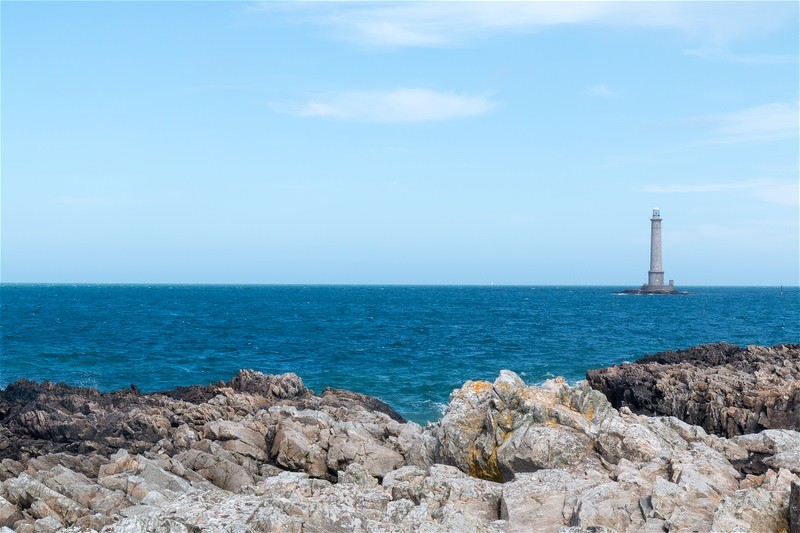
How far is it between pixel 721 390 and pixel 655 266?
14586cm

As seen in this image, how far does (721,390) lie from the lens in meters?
24.3

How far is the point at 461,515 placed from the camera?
10352 millimetres

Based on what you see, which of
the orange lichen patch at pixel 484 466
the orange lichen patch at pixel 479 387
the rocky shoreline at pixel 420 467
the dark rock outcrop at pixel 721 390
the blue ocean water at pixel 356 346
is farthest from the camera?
the blue ocean water at pixel 356 346

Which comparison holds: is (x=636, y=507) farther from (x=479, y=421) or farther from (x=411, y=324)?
(x=411, y=324)

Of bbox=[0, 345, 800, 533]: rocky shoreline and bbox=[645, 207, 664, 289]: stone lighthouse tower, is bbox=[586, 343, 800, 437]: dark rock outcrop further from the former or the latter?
bbox=[645, 207, 664, 289]: stone lighthouse tower

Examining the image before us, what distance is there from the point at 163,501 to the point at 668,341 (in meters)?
57.1

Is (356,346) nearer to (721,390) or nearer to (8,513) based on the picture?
(721,390)

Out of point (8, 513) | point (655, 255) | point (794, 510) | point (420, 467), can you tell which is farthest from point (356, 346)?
point (655, 255)

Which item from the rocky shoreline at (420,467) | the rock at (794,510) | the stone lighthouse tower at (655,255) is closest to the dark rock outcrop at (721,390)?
the rocky shoreline at (420,467)

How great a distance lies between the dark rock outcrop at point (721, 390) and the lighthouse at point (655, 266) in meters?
124

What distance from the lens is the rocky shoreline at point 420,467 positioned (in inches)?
406

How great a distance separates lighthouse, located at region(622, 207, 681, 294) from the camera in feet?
504

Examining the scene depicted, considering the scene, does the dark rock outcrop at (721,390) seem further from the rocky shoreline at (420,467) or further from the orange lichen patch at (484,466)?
the orange lichen patch at (484,466)

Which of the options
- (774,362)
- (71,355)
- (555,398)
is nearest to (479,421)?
(555,398)
